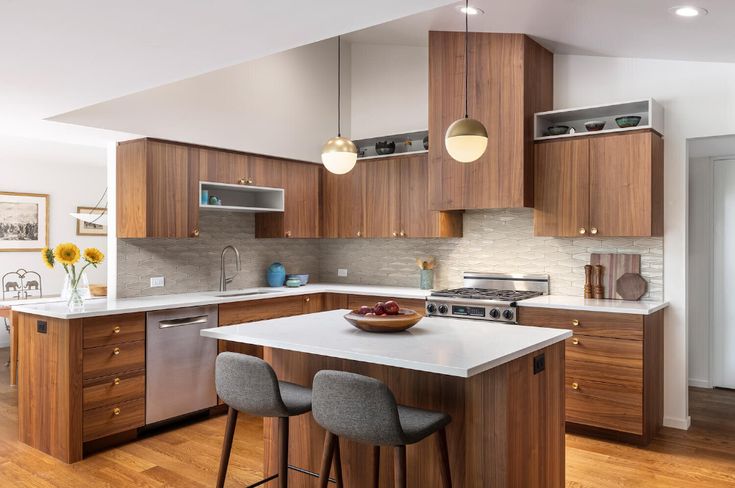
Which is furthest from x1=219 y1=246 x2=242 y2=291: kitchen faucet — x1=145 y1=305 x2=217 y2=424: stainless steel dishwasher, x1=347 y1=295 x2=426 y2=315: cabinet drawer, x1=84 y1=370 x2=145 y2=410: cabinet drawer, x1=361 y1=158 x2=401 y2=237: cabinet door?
x1=84 y1=370 x2=145 y2=410: cabinet drawer

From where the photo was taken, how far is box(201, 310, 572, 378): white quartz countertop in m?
2.33

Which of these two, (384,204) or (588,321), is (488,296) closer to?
(588,321)

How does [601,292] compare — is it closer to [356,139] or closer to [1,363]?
[356,139]

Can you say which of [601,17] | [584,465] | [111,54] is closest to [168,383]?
[111,54]

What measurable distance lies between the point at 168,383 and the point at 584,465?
114 inches

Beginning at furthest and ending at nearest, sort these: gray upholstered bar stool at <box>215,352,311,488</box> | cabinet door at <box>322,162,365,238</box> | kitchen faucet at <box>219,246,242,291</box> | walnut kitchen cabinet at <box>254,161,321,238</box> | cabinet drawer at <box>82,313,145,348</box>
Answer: cabinet door at <box>322,162,365,238</box>, walnut kitchen cabinet at <box>254,161,321,238</box>, kitchen faucet at <box>219,246,242,291</box>, cabinet drawer at <box>82,313,145,348</box>, gray upholstered bar stool at <box>215,352,311,488</box>

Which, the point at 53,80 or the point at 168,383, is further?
the point at 168,383

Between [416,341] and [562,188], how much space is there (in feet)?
7.87

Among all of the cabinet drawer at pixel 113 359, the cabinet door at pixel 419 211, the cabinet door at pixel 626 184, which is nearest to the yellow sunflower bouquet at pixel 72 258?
the cabinet drawer at pixel 113 359

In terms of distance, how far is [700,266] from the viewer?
539cm

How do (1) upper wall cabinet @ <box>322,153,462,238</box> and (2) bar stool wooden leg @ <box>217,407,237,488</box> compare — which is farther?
(1) upper wall cabinet @ <box>322,153,462,238</box>

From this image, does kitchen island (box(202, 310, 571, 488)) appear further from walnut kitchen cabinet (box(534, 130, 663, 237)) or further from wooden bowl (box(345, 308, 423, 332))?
walnut kitchen cabinet (box(534, 130, 663, 237))

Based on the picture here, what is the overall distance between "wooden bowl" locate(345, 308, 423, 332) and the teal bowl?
2.45 metres

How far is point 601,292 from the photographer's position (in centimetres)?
465
